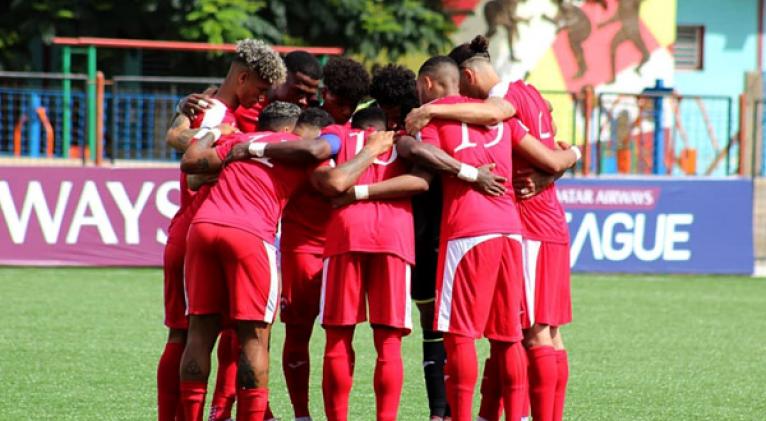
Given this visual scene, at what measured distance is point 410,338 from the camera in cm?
1185

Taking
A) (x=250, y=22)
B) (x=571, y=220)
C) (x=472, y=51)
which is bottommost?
(x=571, y=220)

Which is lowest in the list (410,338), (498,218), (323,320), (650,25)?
(410,338)

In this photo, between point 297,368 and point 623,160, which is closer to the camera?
point 297,368

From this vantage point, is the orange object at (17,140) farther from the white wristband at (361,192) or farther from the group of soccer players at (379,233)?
the white wristband at (361,192)

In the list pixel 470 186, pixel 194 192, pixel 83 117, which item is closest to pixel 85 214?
pixel 83 117

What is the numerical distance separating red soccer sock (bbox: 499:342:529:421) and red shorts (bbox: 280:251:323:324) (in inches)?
46.4

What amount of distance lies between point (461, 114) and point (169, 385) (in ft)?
6.60

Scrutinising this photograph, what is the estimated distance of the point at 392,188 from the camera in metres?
6.89

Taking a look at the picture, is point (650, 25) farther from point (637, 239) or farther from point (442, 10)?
point (637, 239)

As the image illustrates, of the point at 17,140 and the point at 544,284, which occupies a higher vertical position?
the point at 17,140

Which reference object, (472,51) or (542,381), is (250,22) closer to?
(472,51)

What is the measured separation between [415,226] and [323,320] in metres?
1.02

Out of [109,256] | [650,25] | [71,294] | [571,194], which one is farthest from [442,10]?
[71,294]

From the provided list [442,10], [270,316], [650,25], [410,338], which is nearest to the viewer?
[270,316]
